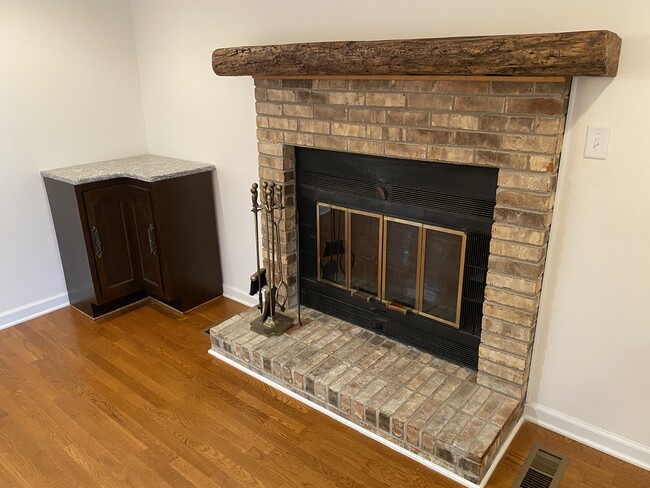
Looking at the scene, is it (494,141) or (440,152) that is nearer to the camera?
(494,141)

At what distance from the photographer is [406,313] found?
247 cm

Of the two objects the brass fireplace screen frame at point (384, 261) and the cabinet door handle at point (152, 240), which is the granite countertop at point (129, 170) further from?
the brass fireplace screen frame at point (384, 261)

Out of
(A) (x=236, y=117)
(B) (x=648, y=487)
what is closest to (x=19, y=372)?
(A) (x=236, y=117)

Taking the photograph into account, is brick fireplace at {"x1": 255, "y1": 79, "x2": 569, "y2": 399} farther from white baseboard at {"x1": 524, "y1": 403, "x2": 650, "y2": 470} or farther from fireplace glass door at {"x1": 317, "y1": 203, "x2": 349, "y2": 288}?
fireplace glass door at {"x1": 317, "y1": 203, "x2": 349, "y2": 288}

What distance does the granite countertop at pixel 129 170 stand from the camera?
9.46 ft

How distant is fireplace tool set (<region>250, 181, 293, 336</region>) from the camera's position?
102 inches

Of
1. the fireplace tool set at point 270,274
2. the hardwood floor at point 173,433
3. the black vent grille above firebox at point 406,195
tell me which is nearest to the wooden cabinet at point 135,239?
the hardwood floor at point 173,433

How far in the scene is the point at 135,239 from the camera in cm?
320

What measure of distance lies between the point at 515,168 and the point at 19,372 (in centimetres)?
260

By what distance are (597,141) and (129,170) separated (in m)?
2.47

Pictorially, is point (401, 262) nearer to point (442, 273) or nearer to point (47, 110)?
point (442, 273)

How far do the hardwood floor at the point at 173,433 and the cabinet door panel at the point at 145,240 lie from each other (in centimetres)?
43

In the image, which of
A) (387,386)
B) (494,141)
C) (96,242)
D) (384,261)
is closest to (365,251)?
(384,261)

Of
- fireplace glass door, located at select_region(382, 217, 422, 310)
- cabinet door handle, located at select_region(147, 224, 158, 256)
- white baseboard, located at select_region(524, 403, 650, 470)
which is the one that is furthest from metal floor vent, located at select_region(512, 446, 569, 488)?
cabinet door handle, located at select_region(147, 224, 158, 256)
